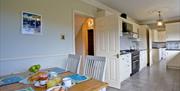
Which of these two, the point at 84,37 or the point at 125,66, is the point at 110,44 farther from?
the point at 84,37

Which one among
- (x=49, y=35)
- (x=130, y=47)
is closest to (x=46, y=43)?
A: (x=49, y=35)

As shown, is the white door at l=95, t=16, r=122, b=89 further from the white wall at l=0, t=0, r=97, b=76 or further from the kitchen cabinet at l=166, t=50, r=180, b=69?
the kitchen cabinet at l=166, t=50, r=180, b=69

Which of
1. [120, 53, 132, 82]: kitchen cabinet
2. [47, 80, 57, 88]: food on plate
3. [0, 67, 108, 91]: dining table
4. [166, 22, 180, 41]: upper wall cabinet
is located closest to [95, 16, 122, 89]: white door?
[120, 53, 132, 82]: kitchen cabinet

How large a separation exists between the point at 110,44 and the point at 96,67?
5.09 feet

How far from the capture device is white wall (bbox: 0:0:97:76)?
78.1 inches

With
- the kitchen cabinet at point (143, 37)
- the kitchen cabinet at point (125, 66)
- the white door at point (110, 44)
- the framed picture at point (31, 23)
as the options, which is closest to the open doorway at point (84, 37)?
the white door at point (110, 44)

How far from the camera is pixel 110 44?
3.35 metres

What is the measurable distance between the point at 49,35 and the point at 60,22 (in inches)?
16.4

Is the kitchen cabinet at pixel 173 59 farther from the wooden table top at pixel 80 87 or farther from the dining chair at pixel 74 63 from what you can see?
the wooden table top at pixel 80 87

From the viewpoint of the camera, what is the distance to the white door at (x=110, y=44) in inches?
126

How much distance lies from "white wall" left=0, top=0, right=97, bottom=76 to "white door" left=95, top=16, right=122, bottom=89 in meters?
0.79

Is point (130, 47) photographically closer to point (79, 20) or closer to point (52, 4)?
point (79, 20)

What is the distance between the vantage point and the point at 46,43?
2545 millimetres

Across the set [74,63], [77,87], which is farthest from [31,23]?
[77,87]
